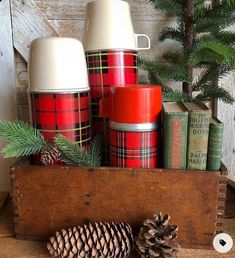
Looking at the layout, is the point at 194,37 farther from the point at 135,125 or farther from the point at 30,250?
the point at 30,250

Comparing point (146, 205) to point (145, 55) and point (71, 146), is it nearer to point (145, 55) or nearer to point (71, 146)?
point (71, 146)

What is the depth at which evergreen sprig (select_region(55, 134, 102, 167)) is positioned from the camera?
518 millimetres

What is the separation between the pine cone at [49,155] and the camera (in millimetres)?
518

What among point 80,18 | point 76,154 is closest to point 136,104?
point 76,154

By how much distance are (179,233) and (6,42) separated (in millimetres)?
698

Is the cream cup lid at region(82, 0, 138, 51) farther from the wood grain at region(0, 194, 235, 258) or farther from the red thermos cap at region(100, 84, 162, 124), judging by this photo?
the wood grain at region(0, 194, 235, 258)

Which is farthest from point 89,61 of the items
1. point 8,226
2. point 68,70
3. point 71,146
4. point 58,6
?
point 8,226

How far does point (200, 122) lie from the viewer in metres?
0.49

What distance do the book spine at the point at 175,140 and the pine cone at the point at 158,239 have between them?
99 millimetres

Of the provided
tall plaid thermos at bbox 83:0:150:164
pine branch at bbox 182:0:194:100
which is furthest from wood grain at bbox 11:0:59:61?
pine branch at bbox 182:0:194:100

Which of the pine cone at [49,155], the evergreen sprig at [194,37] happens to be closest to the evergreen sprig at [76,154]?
the pine cone at [49,155]

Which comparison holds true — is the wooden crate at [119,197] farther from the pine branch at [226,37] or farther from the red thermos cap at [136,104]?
the pine branch at [226,37]

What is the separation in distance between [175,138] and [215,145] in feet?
0.23

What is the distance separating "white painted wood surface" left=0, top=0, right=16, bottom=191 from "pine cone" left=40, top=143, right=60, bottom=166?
0.37 m
